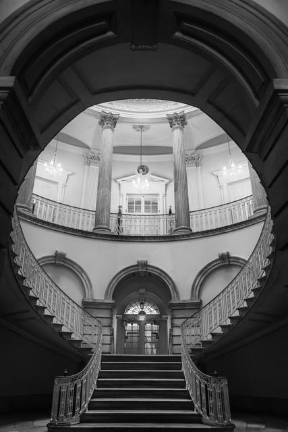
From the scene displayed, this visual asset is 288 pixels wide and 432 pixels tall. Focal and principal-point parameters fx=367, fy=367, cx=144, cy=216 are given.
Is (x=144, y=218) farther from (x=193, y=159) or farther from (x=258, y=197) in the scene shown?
(x=258, y=197)

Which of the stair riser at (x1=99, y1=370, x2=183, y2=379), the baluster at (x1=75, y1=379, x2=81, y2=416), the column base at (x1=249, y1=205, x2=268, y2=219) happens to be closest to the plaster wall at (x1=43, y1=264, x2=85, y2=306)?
the stair riser at (x1=99, y1=370, x2=183, y2=379)

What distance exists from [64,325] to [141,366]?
2190 mm

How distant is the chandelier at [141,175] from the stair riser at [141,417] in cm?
1107

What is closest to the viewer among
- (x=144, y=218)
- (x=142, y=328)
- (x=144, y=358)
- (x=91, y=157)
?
(x=144, y=358)

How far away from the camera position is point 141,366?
30.3ft

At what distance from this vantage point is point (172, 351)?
11.3 meters

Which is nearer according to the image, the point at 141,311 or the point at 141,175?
the point at 141,311

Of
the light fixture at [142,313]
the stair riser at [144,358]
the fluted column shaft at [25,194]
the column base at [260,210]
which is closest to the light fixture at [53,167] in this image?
the fluted column shaft at [25,194]

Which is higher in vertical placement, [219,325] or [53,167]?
[53,167]

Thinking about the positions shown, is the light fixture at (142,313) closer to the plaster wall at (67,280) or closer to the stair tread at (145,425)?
the plaster wall at (67,280)

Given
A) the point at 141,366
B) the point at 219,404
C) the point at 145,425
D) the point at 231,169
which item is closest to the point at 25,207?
the point at 141,366

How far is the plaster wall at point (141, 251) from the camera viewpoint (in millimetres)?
11969

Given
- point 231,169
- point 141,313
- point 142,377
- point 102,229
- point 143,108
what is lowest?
point 142,377

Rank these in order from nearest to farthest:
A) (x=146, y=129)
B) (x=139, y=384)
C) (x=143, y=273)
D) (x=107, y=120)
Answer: (x=139, y=384) < (x=143, y=273) < (x=107, y=120) < (x=146, y=129)
